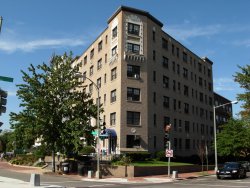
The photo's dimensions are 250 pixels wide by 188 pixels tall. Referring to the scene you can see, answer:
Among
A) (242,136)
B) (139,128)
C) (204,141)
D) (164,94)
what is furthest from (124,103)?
(204,141)

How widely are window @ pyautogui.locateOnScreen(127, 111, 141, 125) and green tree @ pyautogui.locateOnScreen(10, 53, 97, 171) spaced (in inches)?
398

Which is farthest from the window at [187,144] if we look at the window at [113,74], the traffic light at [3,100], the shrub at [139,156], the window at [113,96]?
the traffic light at [3,100]

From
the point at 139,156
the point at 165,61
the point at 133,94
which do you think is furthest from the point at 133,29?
the point at 139,156

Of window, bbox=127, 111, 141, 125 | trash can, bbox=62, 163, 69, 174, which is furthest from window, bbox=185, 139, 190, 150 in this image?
trash can, bbox=62, 163, 69, 174

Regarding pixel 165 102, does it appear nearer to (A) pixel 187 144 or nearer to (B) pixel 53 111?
(A) pixel 187 144

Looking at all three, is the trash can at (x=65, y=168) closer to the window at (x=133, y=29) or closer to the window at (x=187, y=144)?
the window at (x=133, y=29)

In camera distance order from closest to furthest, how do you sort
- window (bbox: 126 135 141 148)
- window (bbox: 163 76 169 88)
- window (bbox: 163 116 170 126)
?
window (bbox: 126 135 141 148)
window (bbox: 163 116 170 126)
window (bbox: 163 76 169 88)

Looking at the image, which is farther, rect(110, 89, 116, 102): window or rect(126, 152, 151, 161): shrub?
rect(110, 89, 116, 102): window

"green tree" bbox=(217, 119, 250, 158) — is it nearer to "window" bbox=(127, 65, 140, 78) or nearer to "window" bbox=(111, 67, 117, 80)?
"window" bbox=(127, 65, 140, 78)

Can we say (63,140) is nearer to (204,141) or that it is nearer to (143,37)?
(143,37)

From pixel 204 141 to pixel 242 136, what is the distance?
1346 centimetres

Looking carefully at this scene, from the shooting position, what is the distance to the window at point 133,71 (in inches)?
1880

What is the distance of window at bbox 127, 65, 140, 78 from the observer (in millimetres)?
47750

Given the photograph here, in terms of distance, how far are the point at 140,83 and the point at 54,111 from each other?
50.0 feet
